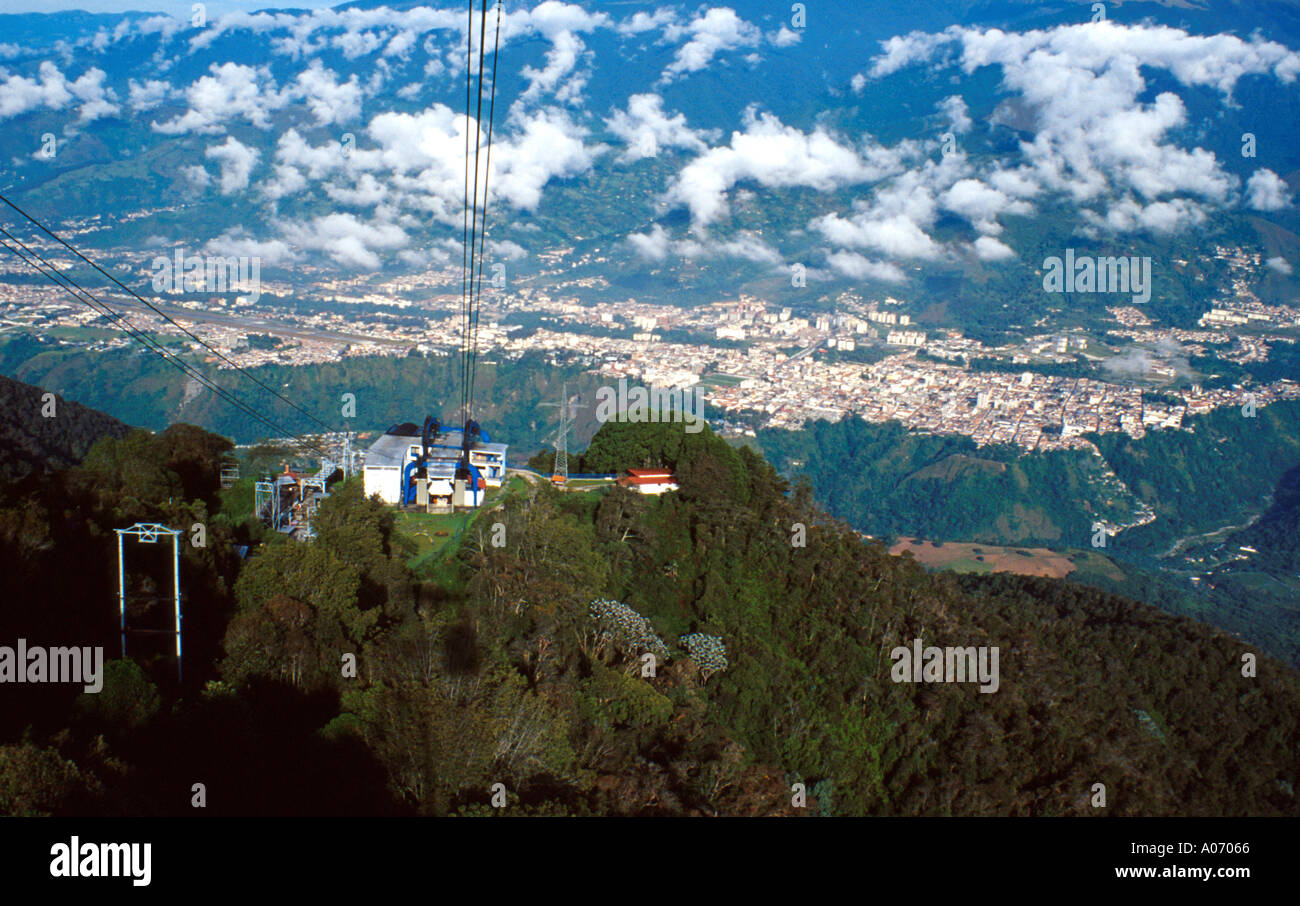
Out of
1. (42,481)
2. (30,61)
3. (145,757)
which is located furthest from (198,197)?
(145,757)

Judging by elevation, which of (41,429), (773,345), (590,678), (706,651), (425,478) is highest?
(773,345)

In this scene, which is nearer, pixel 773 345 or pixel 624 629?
pixel 624 629

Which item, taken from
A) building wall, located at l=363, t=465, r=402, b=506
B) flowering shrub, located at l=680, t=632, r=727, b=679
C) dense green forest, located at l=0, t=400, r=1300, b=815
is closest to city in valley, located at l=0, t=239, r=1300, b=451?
dense green forest, located at l=0, t=400, r=1300, b=815

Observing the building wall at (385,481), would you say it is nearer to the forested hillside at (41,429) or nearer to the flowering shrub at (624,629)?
the flowering shrub at (624,629)

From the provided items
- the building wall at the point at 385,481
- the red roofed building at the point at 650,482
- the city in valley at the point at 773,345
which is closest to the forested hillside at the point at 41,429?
the building wall at the point at 385,481

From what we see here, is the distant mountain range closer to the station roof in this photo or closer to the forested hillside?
the forested hillside

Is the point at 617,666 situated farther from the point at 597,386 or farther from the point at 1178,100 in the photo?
the point at 1178,100

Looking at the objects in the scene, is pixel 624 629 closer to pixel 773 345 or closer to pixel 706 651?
pixel 706 651

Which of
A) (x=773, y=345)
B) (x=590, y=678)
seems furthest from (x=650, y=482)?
(x=773, y=345)
